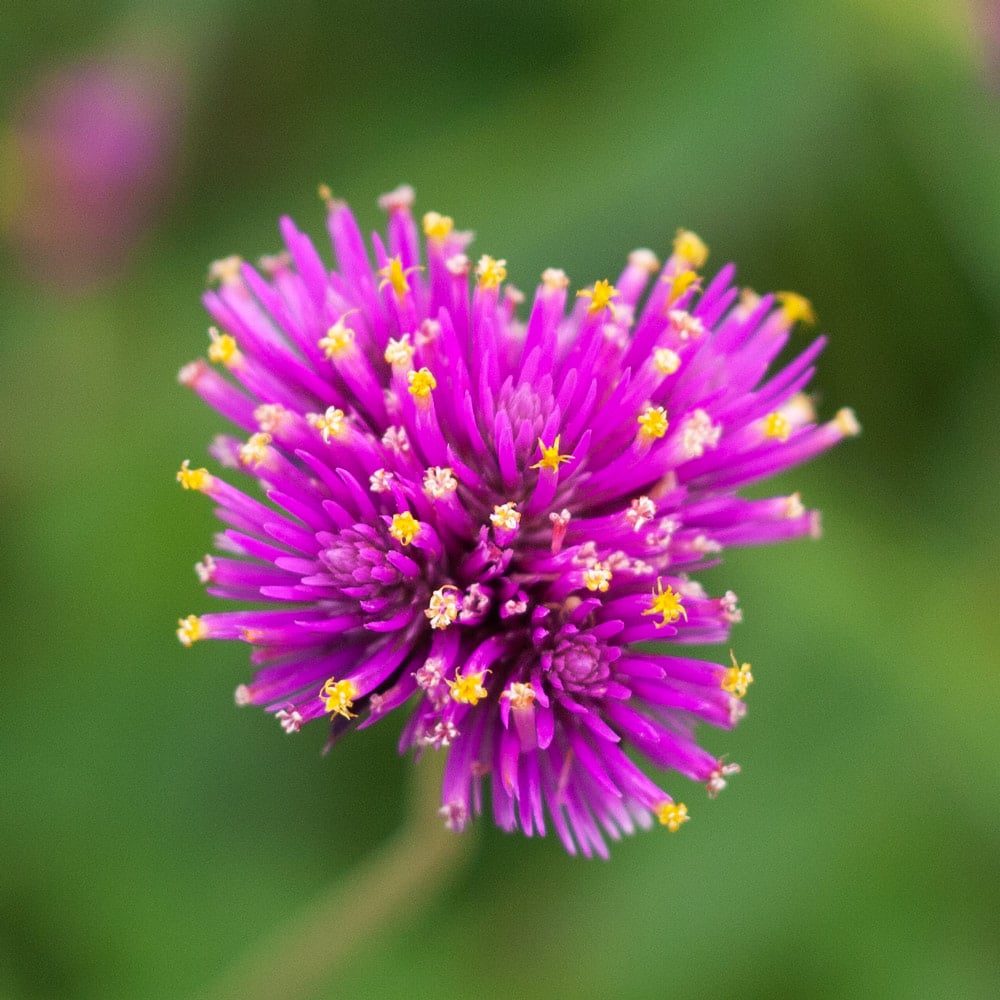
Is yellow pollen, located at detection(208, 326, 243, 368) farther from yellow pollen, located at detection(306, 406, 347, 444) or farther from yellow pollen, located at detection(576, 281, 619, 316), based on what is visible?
yellow pollen, located at detection(576, 281, 619, 316)

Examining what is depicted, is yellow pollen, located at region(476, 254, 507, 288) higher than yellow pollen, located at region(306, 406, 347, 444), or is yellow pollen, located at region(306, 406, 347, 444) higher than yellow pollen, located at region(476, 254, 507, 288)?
yellow pollen, located at region(476, 254, 507, 288)

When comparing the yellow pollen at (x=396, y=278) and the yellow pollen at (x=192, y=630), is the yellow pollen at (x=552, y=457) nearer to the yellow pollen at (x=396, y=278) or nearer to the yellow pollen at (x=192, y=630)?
the yellow pollen at (x=396, y=278)

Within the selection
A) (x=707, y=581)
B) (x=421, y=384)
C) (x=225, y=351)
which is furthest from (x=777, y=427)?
(x=707, y=581)

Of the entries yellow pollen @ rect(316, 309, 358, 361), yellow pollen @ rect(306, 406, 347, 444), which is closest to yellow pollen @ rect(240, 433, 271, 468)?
yellow pollen @ rect(306, 406, 347, 444)

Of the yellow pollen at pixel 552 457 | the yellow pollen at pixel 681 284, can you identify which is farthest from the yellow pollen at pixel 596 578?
the yellow pollen at pixel 681 284

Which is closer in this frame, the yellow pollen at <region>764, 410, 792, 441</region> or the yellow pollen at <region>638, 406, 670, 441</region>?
the yellow pollen at <region>638, 406, 670, 441</region>

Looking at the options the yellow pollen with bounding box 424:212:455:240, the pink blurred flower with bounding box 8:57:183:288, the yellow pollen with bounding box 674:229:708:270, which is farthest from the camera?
the pink blurred flower with bounding box 8:57:183:288

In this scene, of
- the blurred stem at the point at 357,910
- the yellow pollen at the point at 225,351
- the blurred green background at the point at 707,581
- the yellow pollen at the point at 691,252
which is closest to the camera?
the yellow pollen at the point at 225,351

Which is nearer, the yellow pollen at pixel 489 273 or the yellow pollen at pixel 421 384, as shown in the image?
the yellow pollen at pixel 421 384

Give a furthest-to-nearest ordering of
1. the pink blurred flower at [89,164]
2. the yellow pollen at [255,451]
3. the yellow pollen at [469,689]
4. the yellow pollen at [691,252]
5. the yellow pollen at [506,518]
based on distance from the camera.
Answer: the pink blurred flower at [89,164] → the yellow pollen at [691,252] → the yellow pollen at [255,451] → the yellow pollen at [506,518] → the yellow pollen at [469,689]

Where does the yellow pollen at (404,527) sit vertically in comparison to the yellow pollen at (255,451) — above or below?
below
